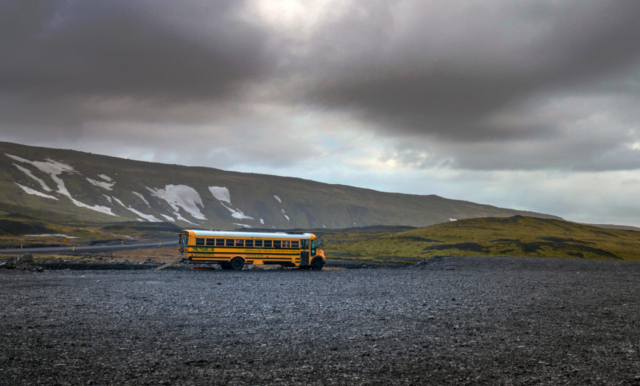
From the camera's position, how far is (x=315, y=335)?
15438mm

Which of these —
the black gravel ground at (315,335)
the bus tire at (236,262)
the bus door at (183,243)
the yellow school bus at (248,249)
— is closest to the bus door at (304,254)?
the yellow school bus at (248,249)

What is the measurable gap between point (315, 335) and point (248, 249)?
30.2 m

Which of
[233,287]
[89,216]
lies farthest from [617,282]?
[89,216]

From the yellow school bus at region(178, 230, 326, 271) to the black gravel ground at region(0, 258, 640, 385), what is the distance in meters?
13.2

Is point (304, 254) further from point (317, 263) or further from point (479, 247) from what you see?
point (479, 247)

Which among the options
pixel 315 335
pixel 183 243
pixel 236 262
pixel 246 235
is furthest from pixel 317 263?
pixel 315 335

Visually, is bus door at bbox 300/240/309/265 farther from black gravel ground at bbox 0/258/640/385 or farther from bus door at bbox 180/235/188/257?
black gravel ground at bbox 0/258/640/385

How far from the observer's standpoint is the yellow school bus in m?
43.2

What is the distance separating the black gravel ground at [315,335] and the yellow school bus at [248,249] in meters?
13.2

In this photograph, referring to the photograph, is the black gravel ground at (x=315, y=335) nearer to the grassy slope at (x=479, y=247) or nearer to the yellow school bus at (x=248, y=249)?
the yellow school bus at (x=248, y=249)

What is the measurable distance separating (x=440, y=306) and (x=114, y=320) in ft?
46.4

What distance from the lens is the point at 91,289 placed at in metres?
27.5

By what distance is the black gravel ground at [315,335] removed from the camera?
10.9 meters

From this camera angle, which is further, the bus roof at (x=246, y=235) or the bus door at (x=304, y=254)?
the bus door at (x=304, y=254)
